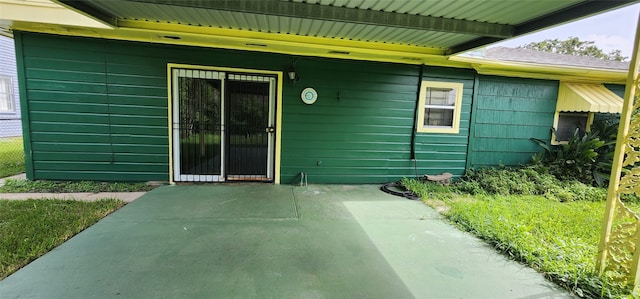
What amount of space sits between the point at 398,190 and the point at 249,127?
2.91 m

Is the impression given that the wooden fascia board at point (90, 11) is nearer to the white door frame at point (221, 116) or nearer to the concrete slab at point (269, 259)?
the white door frame at point (221, 116)

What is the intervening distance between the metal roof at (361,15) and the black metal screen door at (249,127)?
1.08 metres

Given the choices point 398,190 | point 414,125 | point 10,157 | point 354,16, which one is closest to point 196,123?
point 354,16

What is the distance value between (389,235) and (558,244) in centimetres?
166

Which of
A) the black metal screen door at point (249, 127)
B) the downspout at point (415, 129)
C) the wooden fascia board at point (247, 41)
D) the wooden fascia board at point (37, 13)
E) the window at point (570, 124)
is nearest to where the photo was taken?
the wooden fascia board at point (37, 13)

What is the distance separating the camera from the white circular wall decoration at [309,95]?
15.8ft

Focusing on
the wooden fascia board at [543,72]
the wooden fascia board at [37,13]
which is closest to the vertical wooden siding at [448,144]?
the wooden fascia board at [543,72]

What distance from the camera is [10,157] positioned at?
19.3 feet

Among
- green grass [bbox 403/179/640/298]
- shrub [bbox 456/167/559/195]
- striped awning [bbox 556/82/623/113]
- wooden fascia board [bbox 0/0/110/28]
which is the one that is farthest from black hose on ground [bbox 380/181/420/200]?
wooden fascia board [bbox 0/0/110/28]

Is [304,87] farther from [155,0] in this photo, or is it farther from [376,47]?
[155,0]

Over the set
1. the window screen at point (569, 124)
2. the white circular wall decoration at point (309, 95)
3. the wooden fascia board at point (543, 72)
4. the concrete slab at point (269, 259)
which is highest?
the wooden fascia board at point (543, 72)

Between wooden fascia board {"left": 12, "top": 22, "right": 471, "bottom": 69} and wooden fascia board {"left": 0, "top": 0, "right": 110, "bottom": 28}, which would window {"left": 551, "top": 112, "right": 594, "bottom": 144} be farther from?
wooden fascia board {"left": 0, "top": 0, "right": 110, "bottom": 28}

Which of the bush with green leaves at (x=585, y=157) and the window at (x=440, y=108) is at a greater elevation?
the window at (x=440, y=108)

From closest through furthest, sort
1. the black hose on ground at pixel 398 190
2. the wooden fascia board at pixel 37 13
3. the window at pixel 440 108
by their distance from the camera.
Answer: the wooden fascia board at pixel 37 13, the black hose on ground at pixel 398 190, the window at pixel 440 108
